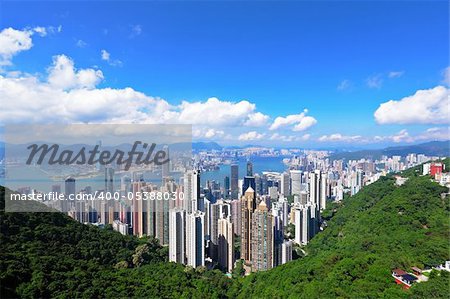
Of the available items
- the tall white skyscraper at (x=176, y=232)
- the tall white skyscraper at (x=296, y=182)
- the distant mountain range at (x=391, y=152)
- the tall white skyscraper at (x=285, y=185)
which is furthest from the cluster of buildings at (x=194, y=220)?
the distant mountain range at (x=391, y=152)

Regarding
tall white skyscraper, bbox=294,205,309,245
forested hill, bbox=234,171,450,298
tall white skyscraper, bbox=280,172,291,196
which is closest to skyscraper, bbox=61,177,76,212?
forested hill, bbox=234,171,450,298

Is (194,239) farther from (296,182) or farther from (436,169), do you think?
(296,182)

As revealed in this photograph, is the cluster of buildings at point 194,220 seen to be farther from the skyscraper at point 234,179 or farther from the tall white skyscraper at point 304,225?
the skyscraper at point 234,179

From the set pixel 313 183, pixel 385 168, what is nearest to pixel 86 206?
pixel 313 183

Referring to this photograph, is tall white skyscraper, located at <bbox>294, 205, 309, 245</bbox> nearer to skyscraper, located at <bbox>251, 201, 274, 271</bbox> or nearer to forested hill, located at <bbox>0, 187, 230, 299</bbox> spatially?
skyscraper, located at <bbox>251, 201, 274, 271</bbox>

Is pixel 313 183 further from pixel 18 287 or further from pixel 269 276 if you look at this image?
pixel 18 287

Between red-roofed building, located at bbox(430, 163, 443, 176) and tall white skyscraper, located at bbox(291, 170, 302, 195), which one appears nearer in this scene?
red-roofed building, located at bbox(430, 163, 443, 176)

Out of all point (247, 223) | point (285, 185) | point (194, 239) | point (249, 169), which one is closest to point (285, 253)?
point (247, 223)
